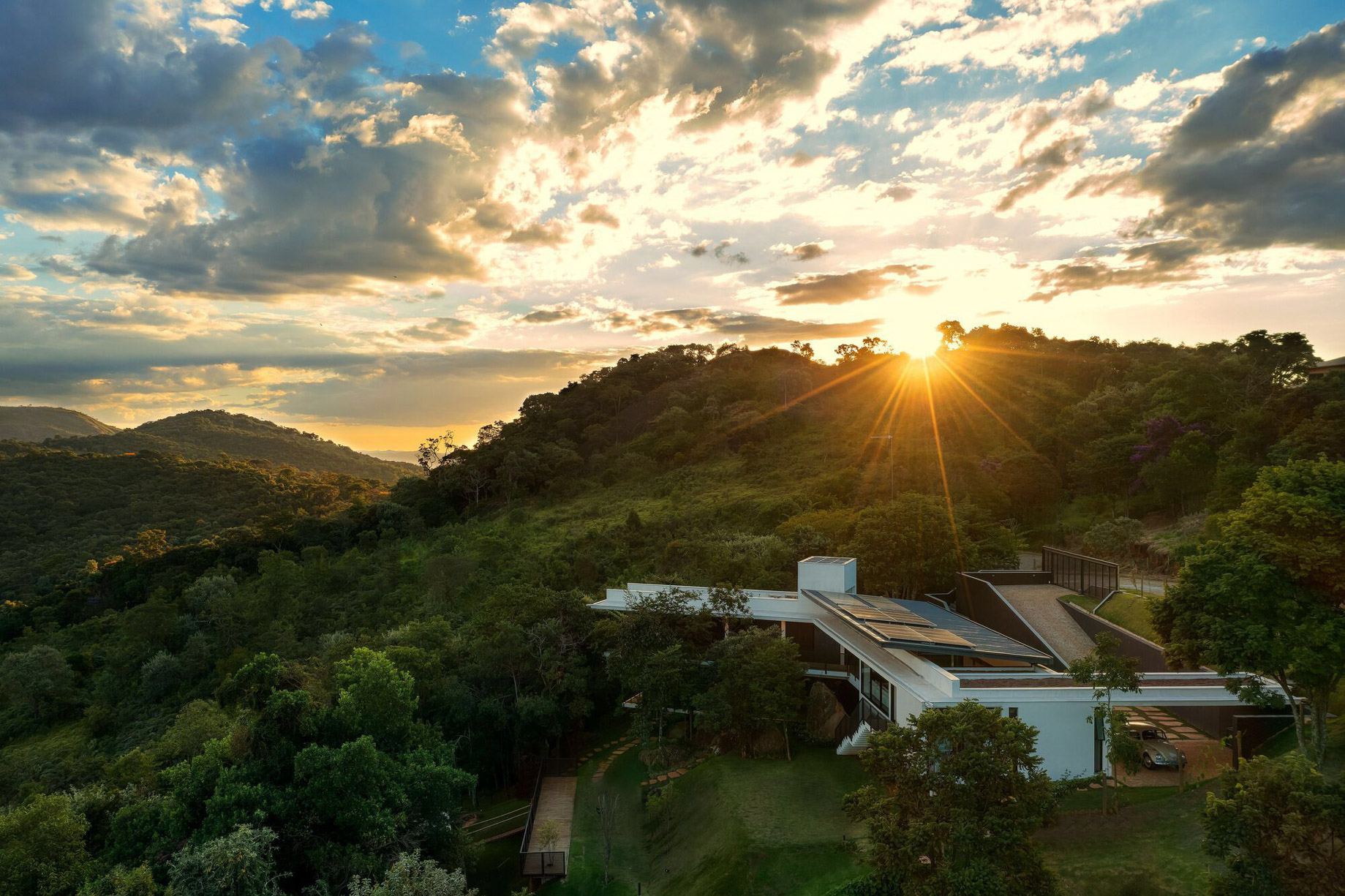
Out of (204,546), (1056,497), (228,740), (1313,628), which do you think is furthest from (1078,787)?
(204,546)

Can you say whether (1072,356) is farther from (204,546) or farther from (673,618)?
(204,546)

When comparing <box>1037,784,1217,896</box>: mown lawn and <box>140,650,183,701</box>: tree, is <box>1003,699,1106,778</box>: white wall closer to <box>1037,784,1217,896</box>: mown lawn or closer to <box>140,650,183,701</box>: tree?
<box>1037,784,1217,896</box>: mown lawn

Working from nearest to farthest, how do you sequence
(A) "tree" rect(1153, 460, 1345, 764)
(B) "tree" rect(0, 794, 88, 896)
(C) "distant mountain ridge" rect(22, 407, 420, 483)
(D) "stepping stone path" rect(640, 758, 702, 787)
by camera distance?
(A) "tree" rect(1153, 460, 1345, 764) < (B) "tree" rect(0, 794, 88, 896) < (D) "stepping stone path" rect(640, 758, 702, 787) < (C) "distant mountain ridge" rect(22, 407, 420, 483)

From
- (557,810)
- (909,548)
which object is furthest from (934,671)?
(557,810)

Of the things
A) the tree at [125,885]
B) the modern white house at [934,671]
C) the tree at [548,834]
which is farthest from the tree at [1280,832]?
the tree at [125,885]

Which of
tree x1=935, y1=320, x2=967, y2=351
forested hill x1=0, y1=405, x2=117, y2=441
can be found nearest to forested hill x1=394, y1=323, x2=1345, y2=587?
tree x1=935, y1=320, x2=967, y2=351

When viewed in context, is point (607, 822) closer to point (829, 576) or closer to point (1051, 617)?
point (829, 576)

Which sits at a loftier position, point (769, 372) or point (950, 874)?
point (769, 372)
